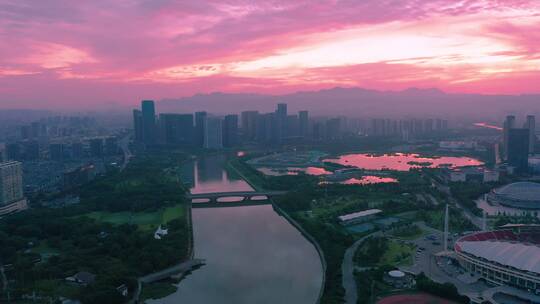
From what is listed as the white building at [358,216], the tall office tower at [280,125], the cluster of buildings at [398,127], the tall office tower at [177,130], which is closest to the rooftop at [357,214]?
the white building at [358,216]

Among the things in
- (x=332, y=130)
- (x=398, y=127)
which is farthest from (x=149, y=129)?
(x=398, y=127)

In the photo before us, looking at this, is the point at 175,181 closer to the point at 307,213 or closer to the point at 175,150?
the point at 307,213

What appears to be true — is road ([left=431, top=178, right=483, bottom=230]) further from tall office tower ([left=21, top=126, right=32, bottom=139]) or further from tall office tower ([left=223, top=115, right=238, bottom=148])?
tall office tower ([left=21, top=126, right=32, bottom=139])

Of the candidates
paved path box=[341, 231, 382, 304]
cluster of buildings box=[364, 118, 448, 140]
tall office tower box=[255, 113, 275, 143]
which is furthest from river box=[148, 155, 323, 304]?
cluster of buildings box=[364, 118, 448, 140]

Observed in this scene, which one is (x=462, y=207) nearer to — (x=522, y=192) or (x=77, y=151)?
(x=522, y=192)

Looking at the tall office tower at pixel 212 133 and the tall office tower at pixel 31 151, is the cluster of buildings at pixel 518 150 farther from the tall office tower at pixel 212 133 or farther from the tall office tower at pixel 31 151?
the tall office tower at pixel 31 151

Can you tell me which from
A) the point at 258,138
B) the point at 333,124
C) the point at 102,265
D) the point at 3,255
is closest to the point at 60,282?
the point at 102,265
